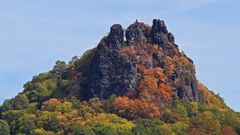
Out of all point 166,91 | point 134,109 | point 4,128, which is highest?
point 166,91

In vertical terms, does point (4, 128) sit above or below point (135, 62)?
below

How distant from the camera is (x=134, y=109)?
6137 inches

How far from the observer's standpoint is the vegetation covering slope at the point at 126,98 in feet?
500

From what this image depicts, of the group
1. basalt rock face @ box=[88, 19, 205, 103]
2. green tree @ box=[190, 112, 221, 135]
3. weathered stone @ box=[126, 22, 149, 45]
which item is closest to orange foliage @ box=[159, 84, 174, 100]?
basalt rock face @ box=[88, 19, 205, 103]

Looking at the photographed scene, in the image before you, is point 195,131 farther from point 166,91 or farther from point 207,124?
point 166,91

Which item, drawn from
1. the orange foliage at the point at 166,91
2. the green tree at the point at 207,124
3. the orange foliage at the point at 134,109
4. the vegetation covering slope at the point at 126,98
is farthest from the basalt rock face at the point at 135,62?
the green tree at the point at 207,124

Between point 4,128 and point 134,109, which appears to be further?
point 134,109

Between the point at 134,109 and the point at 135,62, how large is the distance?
862 centimetres

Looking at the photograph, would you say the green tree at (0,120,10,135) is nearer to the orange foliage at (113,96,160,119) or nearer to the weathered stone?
the orange foliage at (113,96,160,119)

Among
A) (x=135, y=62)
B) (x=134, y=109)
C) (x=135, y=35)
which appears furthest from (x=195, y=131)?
(x=135, y=35)

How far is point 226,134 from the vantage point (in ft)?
505

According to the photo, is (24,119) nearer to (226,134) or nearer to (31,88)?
(31,88)

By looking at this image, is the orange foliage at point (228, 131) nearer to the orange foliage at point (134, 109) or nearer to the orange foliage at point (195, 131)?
the orange foliage at point (195, 131)

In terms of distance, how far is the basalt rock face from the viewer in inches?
6284
